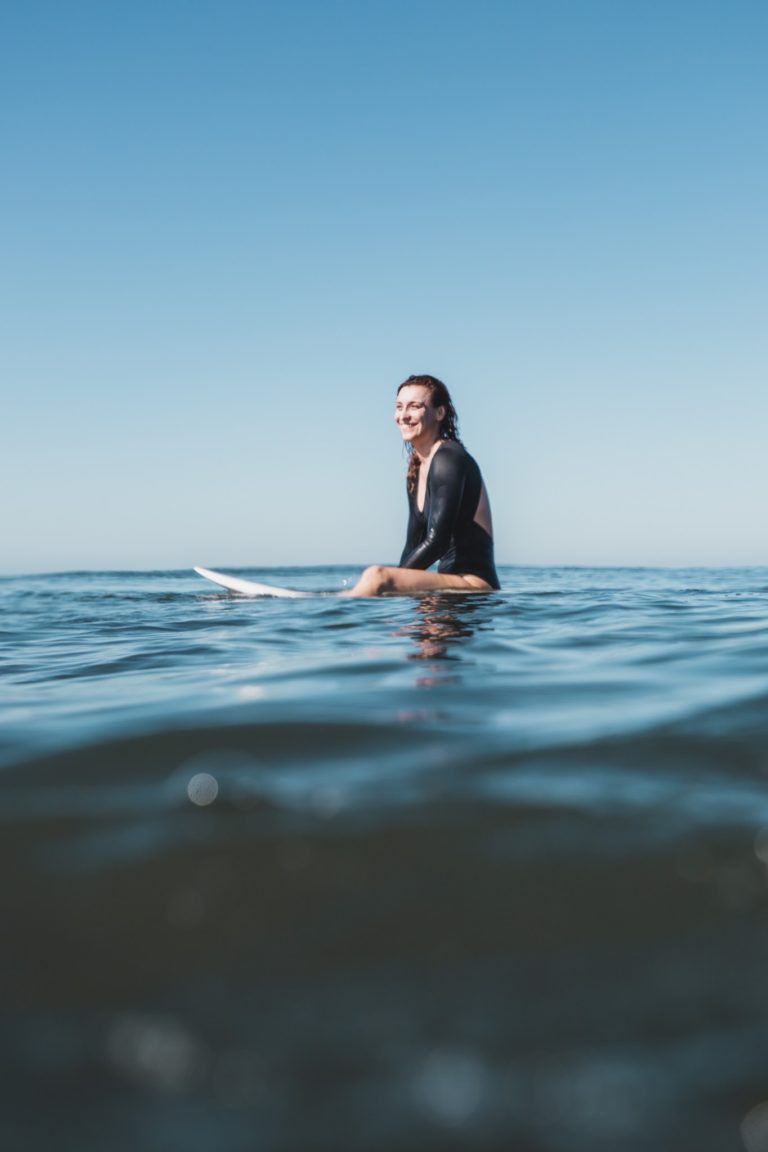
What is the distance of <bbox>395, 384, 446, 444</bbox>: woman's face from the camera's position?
722 centimetres

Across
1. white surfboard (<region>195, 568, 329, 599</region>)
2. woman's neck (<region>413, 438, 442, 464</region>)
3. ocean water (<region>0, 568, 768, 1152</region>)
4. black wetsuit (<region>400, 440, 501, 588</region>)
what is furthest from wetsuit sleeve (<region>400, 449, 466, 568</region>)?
ocean water (<region>0, 568, 768, 1152</region>)

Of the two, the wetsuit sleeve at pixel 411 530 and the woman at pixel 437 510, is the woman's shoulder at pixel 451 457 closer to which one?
the woman at pixel 437 510

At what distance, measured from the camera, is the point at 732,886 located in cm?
124

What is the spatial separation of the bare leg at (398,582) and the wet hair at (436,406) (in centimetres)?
115

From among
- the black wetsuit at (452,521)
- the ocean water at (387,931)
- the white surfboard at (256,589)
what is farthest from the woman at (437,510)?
the ocean water at (387,931)

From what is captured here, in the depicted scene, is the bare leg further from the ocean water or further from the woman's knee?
the ocean water

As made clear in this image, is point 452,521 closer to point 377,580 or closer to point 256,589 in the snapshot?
point 377,580

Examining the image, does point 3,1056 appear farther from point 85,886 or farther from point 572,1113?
point 572,1113

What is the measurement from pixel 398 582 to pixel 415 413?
1.61m

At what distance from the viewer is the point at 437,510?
6.76 meters

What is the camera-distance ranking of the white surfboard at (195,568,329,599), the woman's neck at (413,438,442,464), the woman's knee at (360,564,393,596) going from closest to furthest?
the woman's knee at (360,564,393,596)
the woman's neck at (413,438,442,464)
the white surfboard at (195,568,329,599)

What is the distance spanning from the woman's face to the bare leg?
1.30 m

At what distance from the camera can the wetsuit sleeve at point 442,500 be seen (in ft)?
22.1

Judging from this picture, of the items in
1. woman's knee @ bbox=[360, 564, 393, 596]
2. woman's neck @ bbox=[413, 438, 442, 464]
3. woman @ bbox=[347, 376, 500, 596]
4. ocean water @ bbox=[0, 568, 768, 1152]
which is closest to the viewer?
ocean water @ bbox=[0, 568, 768, 1152]
